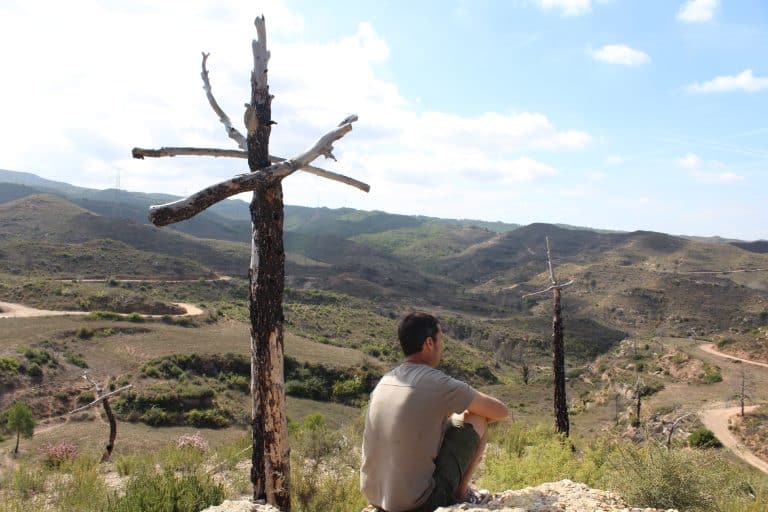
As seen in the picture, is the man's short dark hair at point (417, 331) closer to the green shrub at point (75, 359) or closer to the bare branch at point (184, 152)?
the bare branch at point (184, 152)

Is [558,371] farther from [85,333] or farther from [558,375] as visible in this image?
[85,333]

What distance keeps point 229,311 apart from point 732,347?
47650 mm

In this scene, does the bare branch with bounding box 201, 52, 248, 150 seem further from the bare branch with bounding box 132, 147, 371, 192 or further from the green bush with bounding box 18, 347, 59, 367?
the green bush with bounding box 18, 347, 59, 367

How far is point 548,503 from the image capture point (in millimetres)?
3953

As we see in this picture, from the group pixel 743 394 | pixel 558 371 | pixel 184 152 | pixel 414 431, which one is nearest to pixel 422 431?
pixel 414 431

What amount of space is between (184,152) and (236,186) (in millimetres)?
1139

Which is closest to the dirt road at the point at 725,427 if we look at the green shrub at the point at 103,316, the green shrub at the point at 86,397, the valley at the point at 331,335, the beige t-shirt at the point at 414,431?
the valley at the point at 331,335

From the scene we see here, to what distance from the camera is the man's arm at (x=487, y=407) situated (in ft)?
12.0

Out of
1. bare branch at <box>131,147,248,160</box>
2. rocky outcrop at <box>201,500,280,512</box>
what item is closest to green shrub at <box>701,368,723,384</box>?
bare branch at <box>131,147,248,160</box>

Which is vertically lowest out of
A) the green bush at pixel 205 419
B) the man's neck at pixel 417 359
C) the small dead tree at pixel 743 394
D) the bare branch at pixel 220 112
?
the green bush at pixel 205 419

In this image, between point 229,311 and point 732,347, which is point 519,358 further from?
point 229,311

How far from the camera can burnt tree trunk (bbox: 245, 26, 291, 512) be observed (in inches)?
209

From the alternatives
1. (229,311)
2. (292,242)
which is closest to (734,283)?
(229,311)

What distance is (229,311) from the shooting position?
166ft
